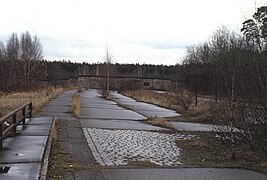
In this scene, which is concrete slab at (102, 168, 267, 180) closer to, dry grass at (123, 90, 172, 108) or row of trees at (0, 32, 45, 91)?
dry grass at (123, 90, 172, 108)

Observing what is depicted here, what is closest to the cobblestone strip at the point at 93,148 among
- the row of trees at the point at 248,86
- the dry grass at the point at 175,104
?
the row of trees at the point at 248,86

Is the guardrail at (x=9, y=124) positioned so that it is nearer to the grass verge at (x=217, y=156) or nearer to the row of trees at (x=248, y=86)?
the grass verge at (x=217, y=156)

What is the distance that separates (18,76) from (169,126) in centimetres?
5159

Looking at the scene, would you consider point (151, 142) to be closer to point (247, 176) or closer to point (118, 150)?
point (118, 150)

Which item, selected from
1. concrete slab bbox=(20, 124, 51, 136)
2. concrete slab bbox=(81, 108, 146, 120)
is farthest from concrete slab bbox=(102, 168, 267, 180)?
concrete slab bbox=(81, 108, 146, 120)

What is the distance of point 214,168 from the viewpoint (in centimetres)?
920

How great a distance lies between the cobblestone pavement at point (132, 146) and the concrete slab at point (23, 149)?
138cm

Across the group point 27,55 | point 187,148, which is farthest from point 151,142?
point 27,55

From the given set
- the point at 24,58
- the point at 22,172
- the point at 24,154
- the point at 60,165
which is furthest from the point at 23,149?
the point at 24,58

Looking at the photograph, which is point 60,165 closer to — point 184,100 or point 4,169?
point 4,169

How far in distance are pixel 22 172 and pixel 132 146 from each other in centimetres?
516

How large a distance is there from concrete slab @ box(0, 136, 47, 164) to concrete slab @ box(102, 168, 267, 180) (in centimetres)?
165

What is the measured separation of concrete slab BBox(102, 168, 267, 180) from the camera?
26.6 ft

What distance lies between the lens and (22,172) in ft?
24.3
